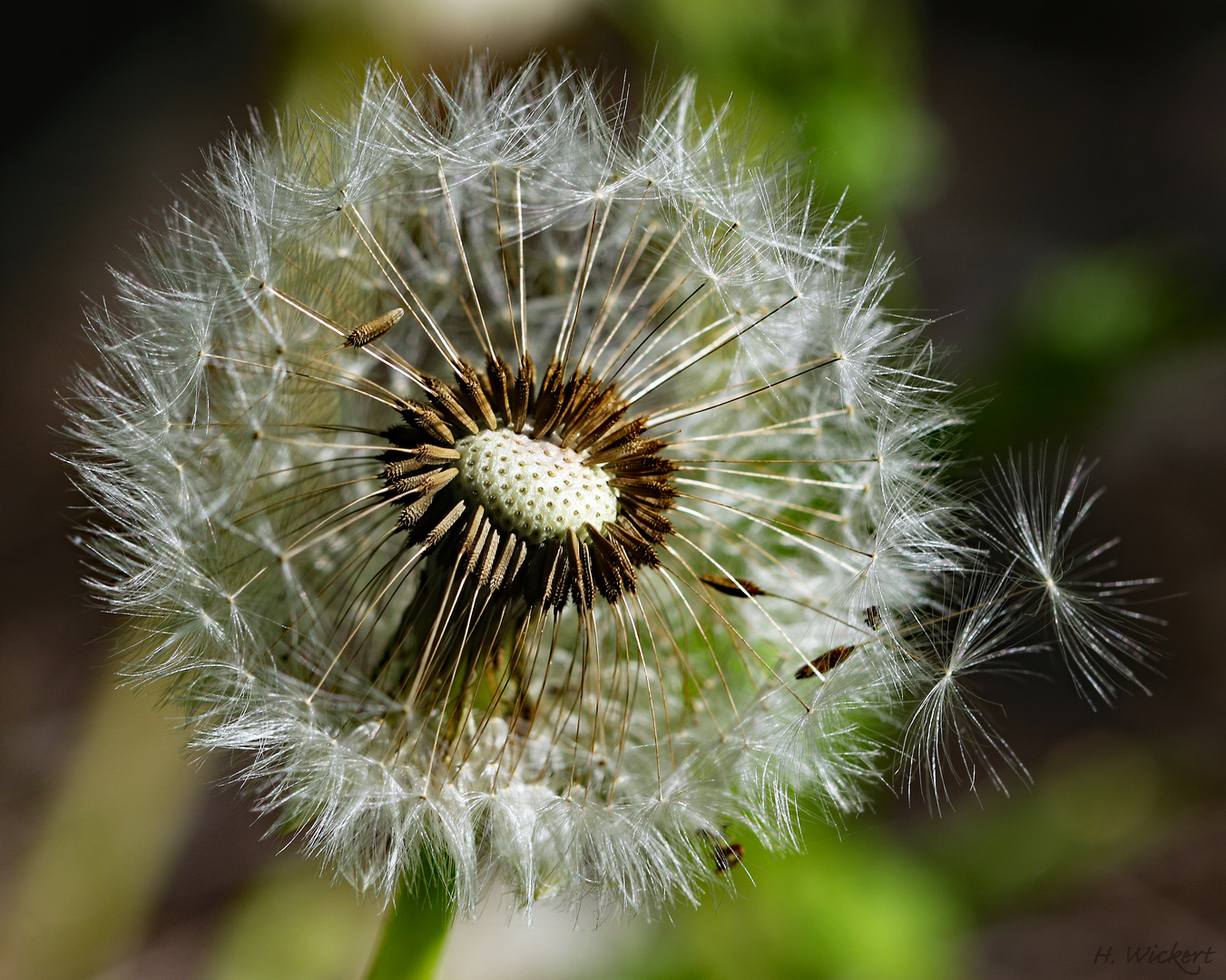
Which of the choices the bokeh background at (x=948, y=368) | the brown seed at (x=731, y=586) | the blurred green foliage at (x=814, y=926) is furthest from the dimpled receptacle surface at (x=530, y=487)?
the blurred green foliage at (x=814, y=926)

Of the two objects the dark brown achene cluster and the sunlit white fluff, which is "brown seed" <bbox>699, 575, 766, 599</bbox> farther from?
the dark brown achene cluster

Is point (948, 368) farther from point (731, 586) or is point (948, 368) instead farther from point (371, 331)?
point (371, 331)

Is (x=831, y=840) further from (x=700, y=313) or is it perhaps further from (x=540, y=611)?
(x=700, y=313)

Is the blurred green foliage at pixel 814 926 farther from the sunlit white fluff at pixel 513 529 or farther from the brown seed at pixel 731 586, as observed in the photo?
the brown seed at pixel 731 586

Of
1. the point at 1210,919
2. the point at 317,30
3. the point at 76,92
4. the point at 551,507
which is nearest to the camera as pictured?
the point at 551,507

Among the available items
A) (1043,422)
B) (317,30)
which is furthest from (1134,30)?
(317,30)
